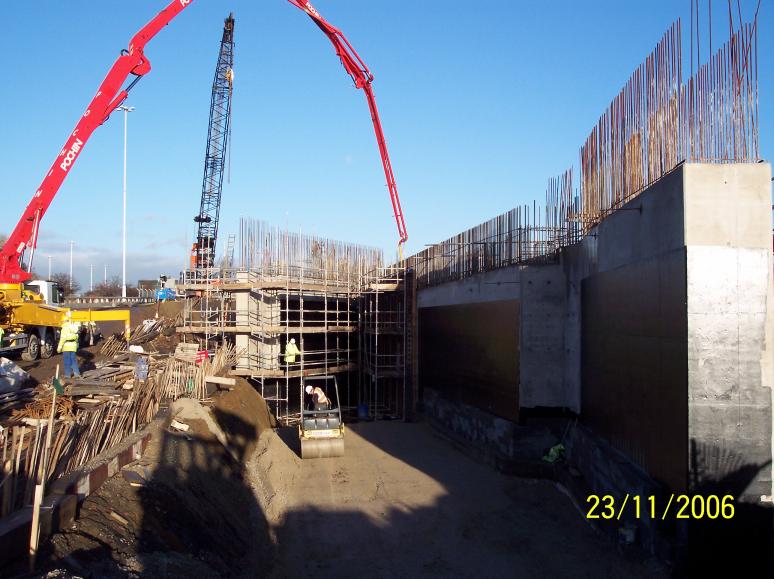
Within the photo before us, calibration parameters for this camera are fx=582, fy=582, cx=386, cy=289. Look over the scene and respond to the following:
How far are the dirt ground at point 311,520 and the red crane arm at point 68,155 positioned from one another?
33.0 feet

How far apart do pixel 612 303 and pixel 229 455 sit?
834 centimetres

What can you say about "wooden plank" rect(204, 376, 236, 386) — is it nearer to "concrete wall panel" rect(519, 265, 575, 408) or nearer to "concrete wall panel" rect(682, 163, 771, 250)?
"concrete wall panel" rect(519, 265, 575, 408)

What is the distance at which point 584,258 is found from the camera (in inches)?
439

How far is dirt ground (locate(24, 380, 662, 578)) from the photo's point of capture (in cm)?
680

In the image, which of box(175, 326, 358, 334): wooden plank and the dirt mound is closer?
the dirt mound

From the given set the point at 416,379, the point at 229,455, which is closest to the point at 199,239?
the point at 416,379

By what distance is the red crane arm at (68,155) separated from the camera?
18781 millimetres

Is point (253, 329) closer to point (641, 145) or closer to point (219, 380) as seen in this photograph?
point (219, 380)

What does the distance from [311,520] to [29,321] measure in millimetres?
13396
